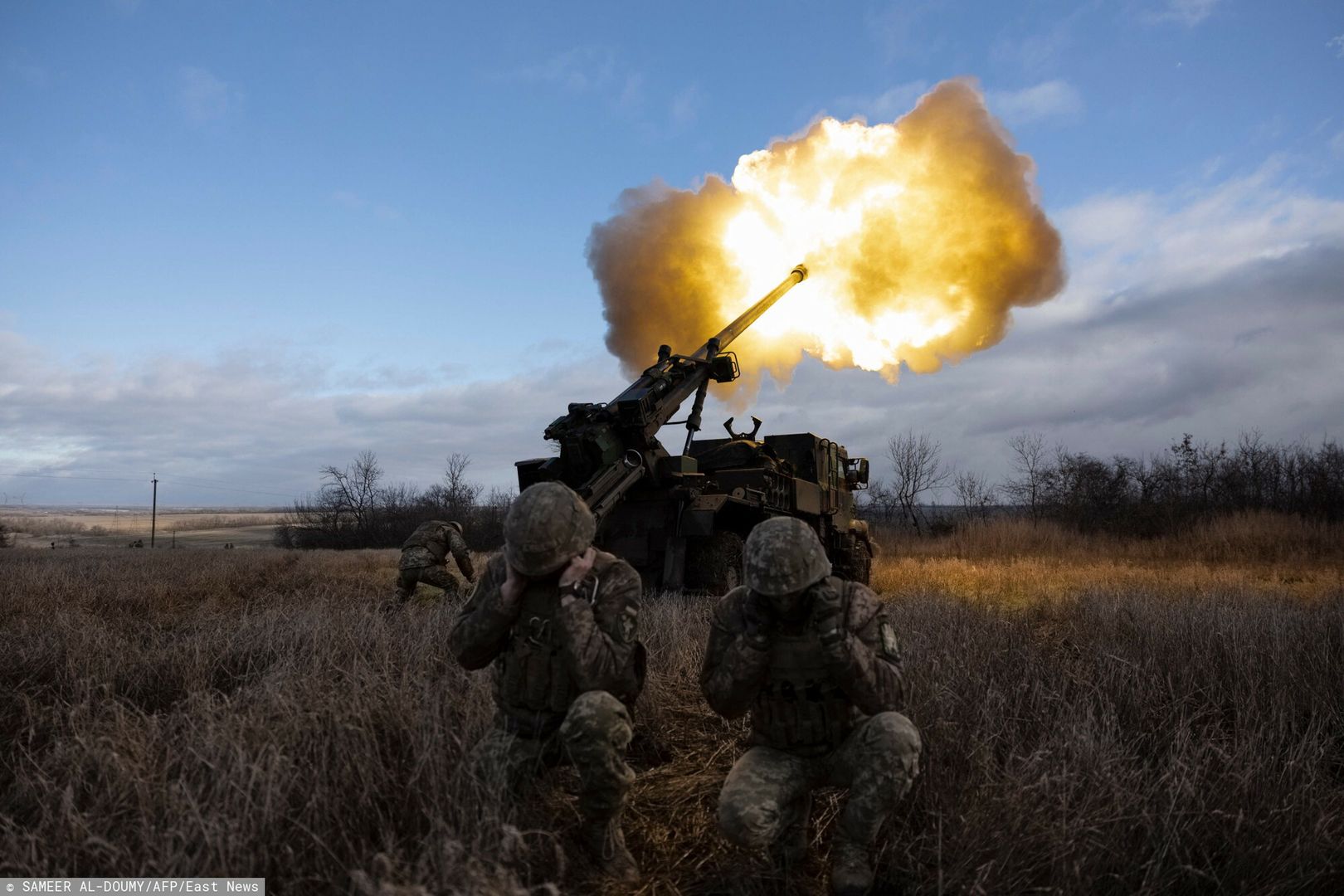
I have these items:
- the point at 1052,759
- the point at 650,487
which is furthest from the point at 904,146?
the point at 1052,759

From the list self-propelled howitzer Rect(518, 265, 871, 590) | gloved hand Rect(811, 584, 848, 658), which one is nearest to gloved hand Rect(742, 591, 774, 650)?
gloved hand Rect(811, 584, 848, 658)

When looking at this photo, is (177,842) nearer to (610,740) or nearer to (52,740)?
(610,740)

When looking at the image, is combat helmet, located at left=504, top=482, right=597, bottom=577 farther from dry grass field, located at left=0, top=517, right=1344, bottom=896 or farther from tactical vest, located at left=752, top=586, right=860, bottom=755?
tactical vest, located at left=752, top=586, right=860, bottom=755

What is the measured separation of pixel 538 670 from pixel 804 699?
106 cm

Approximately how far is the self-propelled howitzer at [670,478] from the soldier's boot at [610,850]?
581 centimetres

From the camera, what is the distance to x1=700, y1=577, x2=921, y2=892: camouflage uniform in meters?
2.96

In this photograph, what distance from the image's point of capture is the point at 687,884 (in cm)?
309

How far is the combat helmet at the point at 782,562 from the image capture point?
302 cm

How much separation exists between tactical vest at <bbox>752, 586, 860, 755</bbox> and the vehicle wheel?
258 inches

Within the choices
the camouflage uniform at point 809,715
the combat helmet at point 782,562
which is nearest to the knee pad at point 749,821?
the camouflage uniform at point 809,715

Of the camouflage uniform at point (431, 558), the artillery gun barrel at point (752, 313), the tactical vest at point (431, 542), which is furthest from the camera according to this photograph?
the artillery gun barrel at point (752, 313)

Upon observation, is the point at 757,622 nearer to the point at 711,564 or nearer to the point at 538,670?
the point at 538,670

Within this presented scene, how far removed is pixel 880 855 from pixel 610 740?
3.69 feet

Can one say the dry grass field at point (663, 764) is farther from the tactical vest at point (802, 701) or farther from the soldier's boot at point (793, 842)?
the tactical vest at point (802, 701)
